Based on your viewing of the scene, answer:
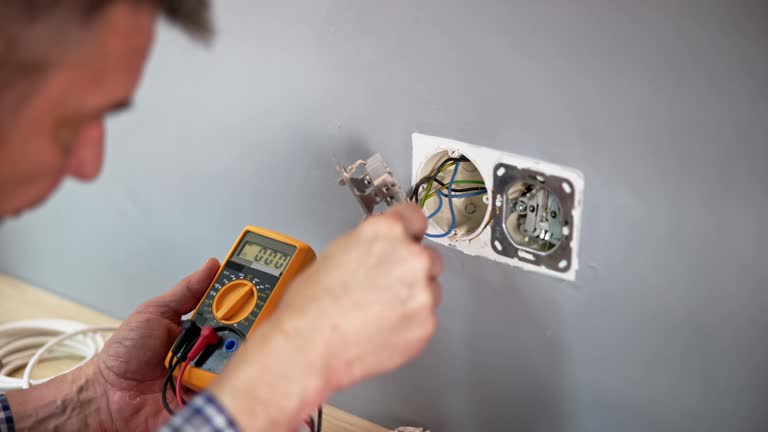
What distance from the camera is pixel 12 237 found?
141 centimetres

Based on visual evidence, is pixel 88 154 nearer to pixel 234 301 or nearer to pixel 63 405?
pixel 234 301

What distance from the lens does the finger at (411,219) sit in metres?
0.68

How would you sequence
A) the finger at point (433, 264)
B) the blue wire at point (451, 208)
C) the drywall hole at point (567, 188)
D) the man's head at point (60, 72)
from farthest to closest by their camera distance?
the blue wire at point (451, 208) → the drywall hole at point (567, 188) → the finger at point (433, 264) → the man's head at point (60, 72)

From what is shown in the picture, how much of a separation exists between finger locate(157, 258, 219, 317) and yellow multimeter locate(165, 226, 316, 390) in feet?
0.19

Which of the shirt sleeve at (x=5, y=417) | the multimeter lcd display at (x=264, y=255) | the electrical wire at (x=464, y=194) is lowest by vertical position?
the shirt sleeve at (x=5, y=417)

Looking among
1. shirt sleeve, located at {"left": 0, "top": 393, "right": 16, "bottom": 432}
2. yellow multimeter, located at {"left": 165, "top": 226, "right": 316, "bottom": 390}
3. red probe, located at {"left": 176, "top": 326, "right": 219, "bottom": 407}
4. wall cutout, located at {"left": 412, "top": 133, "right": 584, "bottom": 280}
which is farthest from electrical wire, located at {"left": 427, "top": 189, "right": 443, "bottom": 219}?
shirt sleeve, located at {"left": 0, "top": 393, "right": 16, "bottom": 432}

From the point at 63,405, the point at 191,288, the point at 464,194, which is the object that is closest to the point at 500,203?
the point at 464,194

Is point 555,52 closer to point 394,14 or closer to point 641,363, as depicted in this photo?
point 394,14

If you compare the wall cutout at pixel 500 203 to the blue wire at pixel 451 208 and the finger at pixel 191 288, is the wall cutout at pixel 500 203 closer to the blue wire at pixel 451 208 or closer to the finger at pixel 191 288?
the blue wire at pixel 451 208

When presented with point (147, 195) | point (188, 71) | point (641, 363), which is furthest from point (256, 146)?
point (641, 363)

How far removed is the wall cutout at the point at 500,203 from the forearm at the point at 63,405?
1.54ft

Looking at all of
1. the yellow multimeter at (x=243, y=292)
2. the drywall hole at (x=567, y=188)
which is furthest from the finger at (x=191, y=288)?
the drywall hole at (x=567, y=188)

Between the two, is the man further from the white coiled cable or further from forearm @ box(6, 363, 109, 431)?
the white coiled cable

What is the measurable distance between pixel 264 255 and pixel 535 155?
0.34 m
